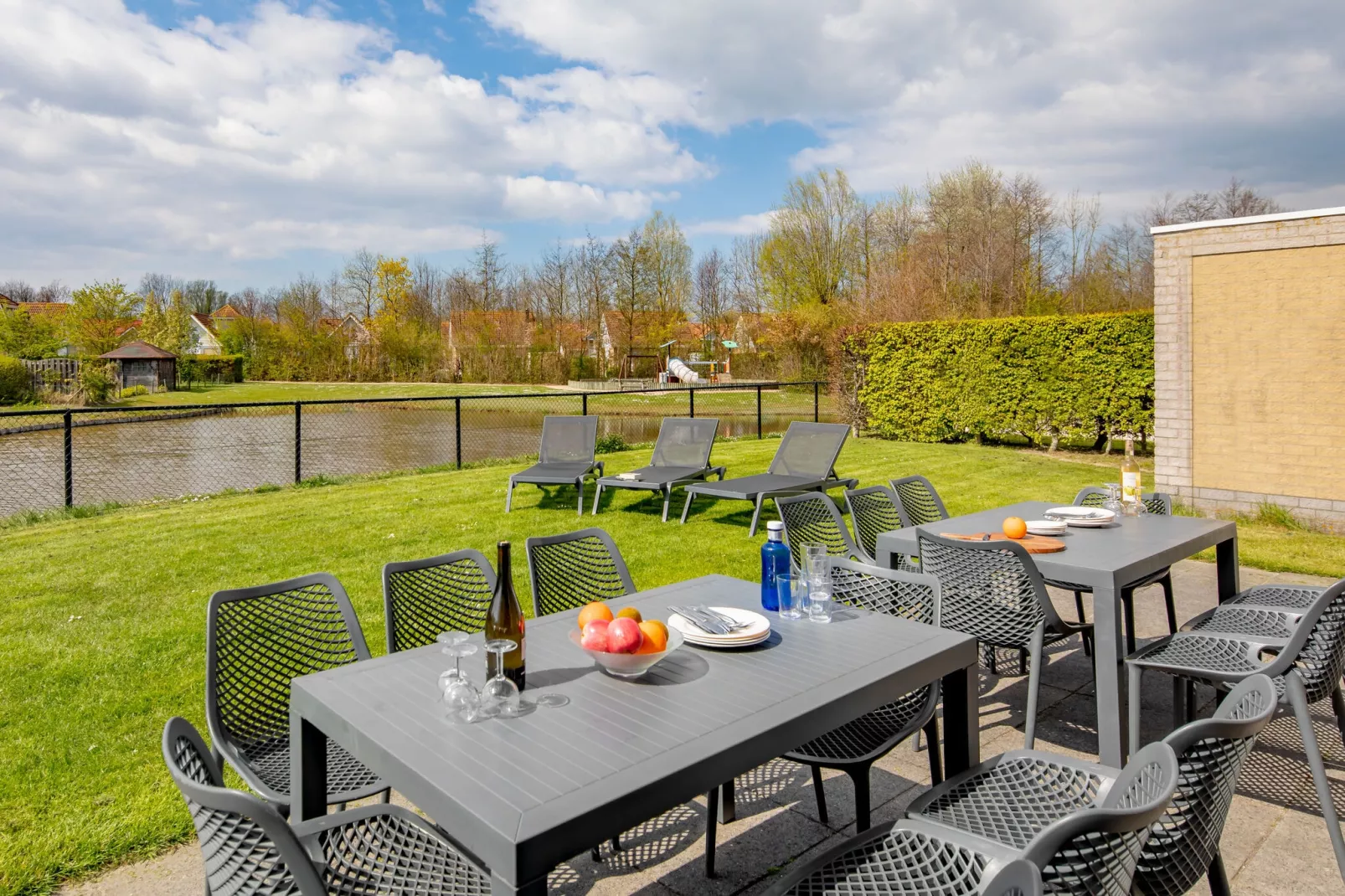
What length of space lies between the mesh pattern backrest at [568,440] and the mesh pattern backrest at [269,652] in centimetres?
611

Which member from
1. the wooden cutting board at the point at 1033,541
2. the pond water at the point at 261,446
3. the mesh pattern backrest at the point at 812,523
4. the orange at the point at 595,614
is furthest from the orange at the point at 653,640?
the pond water at the point at 261,446

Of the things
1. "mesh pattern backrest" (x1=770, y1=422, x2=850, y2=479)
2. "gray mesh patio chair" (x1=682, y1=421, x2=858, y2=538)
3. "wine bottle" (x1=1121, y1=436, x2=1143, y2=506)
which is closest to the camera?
"wine bottle" (x1=1121, y1=436, x2=1143, y2=506)

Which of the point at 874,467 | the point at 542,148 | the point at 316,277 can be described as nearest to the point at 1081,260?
the point at 542,148

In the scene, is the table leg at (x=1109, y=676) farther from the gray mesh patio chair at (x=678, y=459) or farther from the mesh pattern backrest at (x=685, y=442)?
the mesh pattern backrest at (x=685, y=442)

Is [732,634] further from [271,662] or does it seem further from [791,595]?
[271,662]

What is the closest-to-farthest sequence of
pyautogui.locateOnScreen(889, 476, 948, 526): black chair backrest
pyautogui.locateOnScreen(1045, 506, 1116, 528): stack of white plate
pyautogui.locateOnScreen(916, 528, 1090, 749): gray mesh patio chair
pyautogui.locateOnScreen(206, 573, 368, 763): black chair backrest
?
pyautogui.locateOnScreen(206, 573, 368, 763): black chair backrest < pyautogui.locateOnScreen(916, 528, 1090, 749): gray mesh patio chair < pyautogui.locateOnScreen(1045, 506, 1116, 528): stack of white plate < pyautogui.locateOnScreen(889, 476, 948, 526): black chair backrest

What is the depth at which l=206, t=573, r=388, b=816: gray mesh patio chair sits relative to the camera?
6.78 feet

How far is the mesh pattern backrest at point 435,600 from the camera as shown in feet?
8.40

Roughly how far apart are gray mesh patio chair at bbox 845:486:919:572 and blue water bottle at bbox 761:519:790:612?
1.74 m

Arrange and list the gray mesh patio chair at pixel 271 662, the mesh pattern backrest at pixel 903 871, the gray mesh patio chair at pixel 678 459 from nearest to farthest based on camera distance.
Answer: the mesh pattern backrest at pixel 903 871
the gray mesh patio chair at pixel 271 662
the gray mesh patio chair at pixel 678 459

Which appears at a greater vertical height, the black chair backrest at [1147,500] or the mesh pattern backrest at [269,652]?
the black chair backrest at [1147,500]

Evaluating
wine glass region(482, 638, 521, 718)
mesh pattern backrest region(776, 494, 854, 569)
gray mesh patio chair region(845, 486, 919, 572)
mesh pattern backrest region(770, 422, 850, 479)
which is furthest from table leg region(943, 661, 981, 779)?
mesh pattern backrest region(770, 422, 850, 479)

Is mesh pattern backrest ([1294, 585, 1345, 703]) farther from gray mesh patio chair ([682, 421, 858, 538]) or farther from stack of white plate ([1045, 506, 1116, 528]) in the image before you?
gray mesh patio chair ([682, 421, 858, 538])

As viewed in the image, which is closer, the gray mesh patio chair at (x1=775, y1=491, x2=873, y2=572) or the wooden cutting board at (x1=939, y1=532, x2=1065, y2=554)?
the wooden cutting board at (x1=939, y1=532, x2=1065, y2=554)
